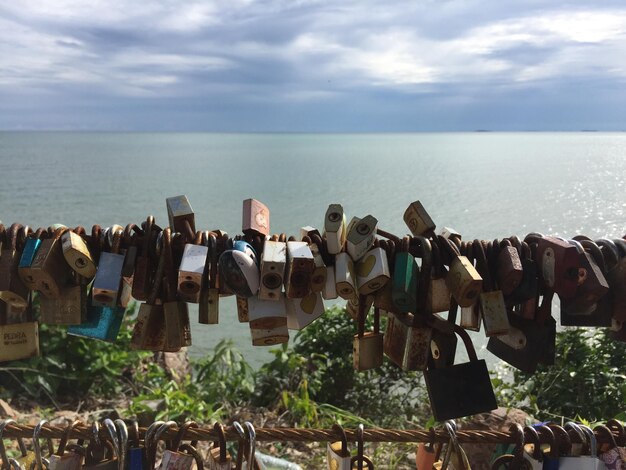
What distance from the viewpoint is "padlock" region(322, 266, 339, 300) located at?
1181mm

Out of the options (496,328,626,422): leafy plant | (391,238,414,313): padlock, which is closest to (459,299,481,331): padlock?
(391,238,414,313): padlock

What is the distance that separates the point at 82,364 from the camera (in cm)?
505

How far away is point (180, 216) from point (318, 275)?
0.33 m

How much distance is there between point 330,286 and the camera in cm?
119

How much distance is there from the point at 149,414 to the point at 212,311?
334 cm

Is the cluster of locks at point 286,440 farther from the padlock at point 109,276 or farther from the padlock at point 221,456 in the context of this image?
the padlock at point 109,276

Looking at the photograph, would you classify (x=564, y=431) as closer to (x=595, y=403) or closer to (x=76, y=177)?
(x=595, y=403)

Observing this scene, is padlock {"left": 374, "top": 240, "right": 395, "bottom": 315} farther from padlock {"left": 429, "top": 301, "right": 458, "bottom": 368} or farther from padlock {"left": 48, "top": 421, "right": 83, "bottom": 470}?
padlock {"left": 48, "top": 421, "right": 83, "bottom": 470}

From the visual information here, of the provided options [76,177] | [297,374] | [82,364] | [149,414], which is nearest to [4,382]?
[82,364]

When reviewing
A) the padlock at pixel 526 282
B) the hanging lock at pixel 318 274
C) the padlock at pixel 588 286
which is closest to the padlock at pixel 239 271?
the hanging lock at pixel 318 274

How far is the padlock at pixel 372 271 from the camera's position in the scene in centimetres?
115

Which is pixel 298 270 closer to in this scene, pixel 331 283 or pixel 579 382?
pixel 331 283

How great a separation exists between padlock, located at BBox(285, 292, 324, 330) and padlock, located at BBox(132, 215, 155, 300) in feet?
1.01

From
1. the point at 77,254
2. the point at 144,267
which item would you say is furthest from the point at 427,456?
the point at 77,254
